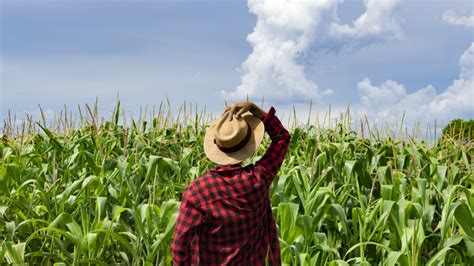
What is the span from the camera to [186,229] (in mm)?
3096

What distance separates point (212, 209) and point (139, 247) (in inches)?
65.5

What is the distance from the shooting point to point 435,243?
501cm

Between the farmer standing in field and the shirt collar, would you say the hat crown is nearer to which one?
the farmer standing in field

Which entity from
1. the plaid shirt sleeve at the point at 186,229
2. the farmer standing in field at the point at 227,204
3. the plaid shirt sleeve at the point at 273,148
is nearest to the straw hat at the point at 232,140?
the farmer standing in field at the point at 227,204

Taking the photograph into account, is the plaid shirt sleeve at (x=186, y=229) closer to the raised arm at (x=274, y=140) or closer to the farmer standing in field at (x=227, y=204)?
the farmer standing in field at (x=227, y=204)

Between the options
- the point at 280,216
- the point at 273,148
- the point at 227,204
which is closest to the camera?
the point at 227,204

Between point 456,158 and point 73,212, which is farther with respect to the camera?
point 456,158

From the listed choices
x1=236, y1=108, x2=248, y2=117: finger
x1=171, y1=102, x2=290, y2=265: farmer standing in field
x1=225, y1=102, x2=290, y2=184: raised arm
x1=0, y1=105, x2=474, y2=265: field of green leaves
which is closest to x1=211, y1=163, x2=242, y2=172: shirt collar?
x1=171, y1=102, x2=290, y2=265: farmer standing in field

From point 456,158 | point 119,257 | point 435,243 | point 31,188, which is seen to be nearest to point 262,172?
point 119,257

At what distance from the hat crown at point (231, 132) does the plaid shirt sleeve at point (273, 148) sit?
0.76 ft

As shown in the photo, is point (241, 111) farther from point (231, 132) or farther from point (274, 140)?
point (274, 140)

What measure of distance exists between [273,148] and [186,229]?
73 cm

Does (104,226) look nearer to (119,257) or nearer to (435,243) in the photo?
(119,257)

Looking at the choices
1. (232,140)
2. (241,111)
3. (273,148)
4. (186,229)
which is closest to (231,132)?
(232,140)
